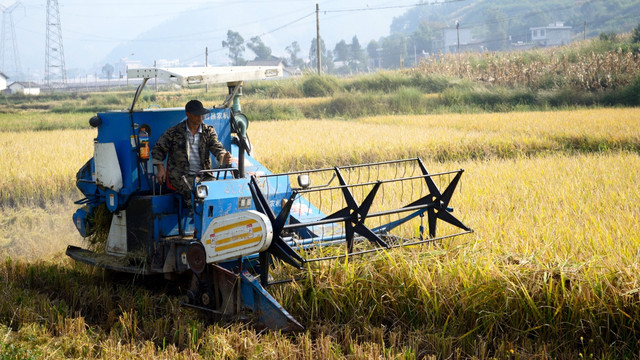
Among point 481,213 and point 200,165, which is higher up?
point 200,165

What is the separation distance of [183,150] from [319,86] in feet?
81.7

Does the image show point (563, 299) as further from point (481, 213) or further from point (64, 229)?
point (64, 229)

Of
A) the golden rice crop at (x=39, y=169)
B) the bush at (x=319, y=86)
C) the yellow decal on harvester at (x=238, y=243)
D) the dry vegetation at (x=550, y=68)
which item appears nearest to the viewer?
the yellow decal on harvester at (x=238, y=243)

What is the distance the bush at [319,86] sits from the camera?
30312 mm

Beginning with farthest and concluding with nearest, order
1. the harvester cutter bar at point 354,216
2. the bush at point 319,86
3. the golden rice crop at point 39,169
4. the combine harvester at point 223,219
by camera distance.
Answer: the bush at point 319,86 < the golden rice crop at point 39,169 < the harvester cutter bar at point 354,216 < the combine harvester at point 223,219

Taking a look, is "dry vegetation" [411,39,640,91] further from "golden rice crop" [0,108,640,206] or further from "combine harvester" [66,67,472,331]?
"combine harvester" [66,67,472,331]

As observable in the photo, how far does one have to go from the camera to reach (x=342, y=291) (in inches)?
197

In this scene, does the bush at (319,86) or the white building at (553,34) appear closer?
the bush at (319,86)

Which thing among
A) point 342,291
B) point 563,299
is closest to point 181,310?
point 342,291

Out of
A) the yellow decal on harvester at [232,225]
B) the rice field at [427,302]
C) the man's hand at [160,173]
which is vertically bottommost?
the rice field at [427,302]

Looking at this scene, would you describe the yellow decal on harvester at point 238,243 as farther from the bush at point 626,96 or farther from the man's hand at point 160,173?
→ the bush at point 626,96

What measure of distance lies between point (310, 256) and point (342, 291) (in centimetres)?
49

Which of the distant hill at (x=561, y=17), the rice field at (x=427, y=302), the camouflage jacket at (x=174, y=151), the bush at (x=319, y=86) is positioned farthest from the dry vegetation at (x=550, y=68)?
the distant hill at (x=561, y=17)

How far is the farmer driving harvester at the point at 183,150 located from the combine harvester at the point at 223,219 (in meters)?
0.14
